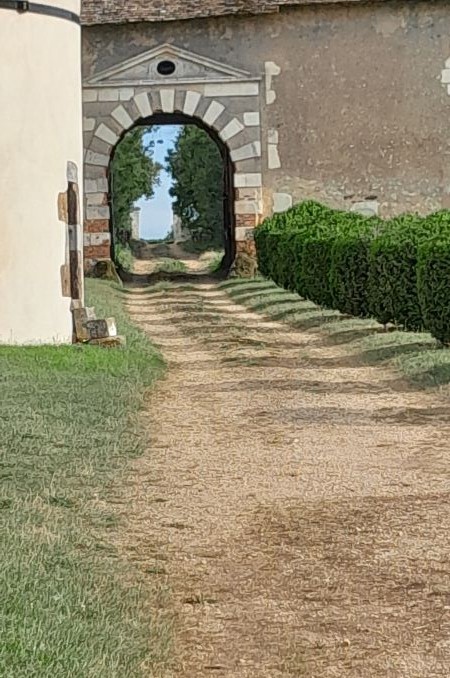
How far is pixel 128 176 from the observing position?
1427 inches

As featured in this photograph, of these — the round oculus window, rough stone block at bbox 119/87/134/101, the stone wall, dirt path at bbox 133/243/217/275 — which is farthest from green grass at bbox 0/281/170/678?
dirt path at bbox 133/243/217/275

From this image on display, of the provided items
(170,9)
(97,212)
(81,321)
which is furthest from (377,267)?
(170,9)

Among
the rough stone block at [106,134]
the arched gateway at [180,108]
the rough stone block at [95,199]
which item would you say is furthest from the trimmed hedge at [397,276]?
the rough stone block at [106,134]

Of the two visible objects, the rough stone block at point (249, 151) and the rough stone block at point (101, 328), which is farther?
the rough stone block at point (249, 151)

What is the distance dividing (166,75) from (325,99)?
2.79m

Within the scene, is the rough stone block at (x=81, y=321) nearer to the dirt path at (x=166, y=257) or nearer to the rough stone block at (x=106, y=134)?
the rough stone block at (x=106, y=134)

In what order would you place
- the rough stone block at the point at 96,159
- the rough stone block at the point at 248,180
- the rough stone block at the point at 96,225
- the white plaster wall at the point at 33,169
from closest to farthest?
the white plaster wall at the point at 33,169 < the rough stone block at the point at 96,225 < the rough stone block at the point at 248,180 < the rough stone block at the point at 96,159

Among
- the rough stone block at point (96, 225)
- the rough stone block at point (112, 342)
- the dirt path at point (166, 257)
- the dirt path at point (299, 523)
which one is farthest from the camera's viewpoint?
the dirt path at point (166, 257)

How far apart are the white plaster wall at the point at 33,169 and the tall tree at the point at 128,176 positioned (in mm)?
21084

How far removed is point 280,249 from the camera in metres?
19.8

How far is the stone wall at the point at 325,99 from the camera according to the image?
22.7 meters

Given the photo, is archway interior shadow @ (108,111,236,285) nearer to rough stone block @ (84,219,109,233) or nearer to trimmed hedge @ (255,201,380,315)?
rough stone block @ (84,219,109,233)

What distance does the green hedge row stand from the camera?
11.4 meters

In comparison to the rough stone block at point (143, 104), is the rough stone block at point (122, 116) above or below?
below
